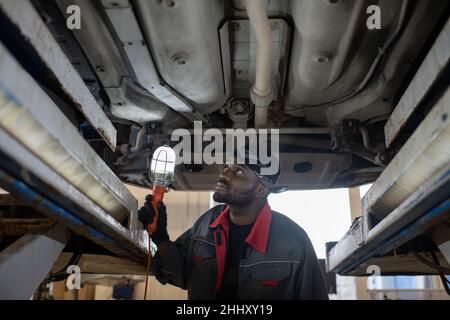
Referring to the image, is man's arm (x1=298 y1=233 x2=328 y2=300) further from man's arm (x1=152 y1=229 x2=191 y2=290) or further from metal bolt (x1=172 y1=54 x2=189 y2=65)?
metal bolt (x1=172 y1=54 x2=189 y2=65)

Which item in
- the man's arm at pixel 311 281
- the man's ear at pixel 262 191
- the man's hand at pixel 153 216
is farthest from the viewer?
the man's ear at pixel 262 191

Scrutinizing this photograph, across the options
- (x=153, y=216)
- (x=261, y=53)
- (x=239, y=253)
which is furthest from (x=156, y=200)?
(x=261, y=53)

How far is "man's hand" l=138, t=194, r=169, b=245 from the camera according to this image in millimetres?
1591

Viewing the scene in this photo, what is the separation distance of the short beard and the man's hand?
1.13 ft

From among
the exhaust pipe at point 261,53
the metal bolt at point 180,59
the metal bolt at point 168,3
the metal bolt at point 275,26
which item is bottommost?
the exhaust pipe at point 261,53

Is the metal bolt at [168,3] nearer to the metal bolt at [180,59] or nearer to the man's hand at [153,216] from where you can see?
the metal bolt at [180,59]

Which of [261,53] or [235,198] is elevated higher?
[261,53]

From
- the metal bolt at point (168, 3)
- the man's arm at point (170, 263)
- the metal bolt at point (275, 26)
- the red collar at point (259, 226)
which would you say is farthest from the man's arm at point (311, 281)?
the metal bolt at point (168, 3)

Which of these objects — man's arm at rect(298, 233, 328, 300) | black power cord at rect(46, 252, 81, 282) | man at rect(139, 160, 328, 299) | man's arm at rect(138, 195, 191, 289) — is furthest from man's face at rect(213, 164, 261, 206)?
black power cord at rect(46, 252, 81, 282)

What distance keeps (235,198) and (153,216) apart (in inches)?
19.6

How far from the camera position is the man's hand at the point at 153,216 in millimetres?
1591

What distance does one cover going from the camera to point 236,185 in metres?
2.05

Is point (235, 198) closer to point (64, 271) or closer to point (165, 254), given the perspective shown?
point (165, 254)

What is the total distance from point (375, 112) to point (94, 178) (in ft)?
4.21
